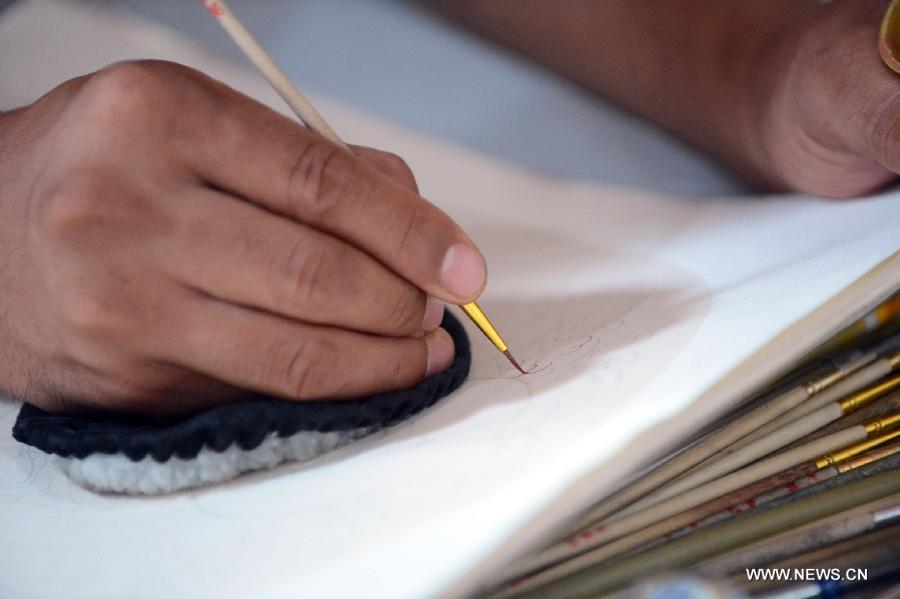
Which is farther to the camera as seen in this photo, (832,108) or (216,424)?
(832,108)

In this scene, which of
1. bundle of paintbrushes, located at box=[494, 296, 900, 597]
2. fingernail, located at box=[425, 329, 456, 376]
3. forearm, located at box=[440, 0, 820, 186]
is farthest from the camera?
forearm, located at box=[440, 0, 820, 186]

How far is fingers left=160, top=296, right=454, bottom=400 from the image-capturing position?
428mm

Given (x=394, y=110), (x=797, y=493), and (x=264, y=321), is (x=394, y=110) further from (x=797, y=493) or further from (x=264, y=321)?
(x=797, y=493)

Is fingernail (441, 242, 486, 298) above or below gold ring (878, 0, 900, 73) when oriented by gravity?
below

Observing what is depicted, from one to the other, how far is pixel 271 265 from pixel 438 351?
0.11 meters

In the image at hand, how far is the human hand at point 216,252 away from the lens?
0.42 meters

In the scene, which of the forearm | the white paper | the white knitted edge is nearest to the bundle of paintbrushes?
the white paper

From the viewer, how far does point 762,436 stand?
424 mm

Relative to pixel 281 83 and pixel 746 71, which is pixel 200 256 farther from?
pixel 746 71

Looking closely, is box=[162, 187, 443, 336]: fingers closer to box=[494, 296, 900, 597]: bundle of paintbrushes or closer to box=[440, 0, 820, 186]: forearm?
box=[494, 296, 900, 597]: bundle of paintbrushes

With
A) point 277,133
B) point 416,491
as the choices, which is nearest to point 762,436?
point 416,491

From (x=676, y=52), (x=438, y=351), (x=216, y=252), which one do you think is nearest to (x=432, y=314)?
(x=438, y=351)

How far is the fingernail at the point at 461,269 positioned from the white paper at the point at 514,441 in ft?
0.21

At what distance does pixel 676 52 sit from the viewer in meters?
0.80
